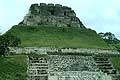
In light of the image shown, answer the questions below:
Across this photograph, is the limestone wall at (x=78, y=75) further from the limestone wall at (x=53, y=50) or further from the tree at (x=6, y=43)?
the limestone wall at (x=53, y=50)

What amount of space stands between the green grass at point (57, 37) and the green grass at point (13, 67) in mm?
5636

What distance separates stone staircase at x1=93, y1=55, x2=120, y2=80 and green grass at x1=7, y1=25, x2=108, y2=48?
4.14 m

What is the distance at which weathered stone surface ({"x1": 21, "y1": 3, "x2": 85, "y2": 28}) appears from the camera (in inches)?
1737

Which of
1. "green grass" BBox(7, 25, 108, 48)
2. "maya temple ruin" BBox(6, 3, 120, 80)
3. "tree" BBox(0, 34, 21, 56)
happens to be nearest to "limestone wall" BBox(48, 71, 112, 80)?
"maya temple ruin" BBox(6, 3, 120, 80)

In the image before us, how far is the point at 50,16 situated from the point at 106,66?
55.0 ft

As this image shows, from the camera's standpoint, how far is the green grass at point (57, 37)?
117ft

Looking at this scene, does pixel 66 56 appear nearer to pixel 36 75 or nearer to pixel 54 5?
pixel 36 75

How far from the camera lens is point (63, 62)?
29.1m

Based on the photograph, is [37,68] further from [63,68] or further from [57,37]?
[57,37]

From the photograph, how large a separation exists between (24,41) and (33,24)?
808cm

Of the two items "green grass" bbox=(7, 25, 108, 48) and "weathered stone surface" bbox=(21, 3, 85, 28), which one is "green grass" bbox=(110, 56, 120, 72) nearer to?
"green grass" bbox=(7, 25, 108, 48)

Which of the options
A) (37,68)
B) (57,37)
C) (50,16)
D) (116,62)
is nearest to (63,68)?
(37,68)

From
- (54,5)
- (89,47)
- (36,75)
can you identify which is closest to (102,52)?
(89,47)

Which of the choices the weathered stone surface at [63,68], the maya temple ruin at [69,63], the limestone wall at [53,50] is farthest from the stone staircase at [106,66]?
the limestone wall at [53,50]
